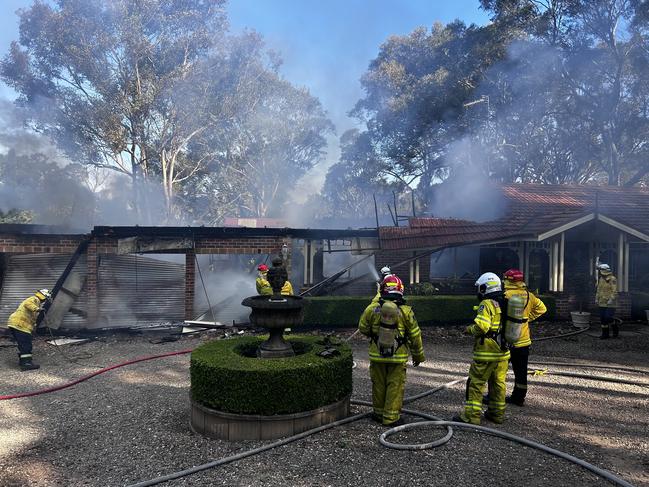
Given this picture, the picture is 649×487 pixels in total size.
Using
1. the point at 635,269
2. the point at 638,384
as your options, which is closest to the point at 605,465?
the point at 638,384

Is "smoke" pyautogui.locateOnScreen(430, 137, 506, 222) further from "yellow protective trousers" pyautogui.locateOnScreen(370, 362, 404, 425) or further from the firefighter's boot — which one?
the firefighter's boot

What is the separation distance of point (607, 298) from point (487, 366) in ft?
21.2

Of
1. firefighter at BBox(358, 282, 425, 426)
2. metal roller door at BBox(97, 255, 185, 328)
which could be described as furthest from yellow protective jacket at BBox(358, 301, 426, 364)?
metal roller door at BBox(97, 255, 185, 328)

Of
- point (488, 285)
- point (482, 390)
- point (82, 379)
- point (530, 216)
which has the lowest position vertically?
point (82, 379)

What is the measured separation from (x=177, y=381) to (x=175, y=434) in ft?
7.20

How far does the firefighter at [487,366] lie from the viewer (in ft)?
15.4

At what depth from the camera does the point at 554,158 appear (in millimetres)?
25094

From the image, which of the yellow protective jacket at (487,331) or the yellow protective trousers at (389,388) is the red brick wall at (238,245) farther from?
the yellow protective jacket at (487,331)

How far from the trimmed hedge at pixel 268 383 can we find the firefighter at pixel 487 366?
1.28 m

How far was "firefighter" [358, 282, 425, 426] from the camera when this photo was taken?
461cm

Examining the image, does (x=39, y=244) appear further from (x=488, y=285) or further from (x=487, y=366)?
(x=487, y=366)

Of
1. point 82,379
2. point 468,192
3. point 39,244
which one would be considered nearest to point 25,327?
point 82,379

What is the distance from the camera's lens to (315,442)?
427 centimetres

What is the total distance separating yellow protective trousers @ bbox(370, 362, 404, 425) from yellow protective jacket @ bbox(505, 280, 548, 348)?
1.51 meters
